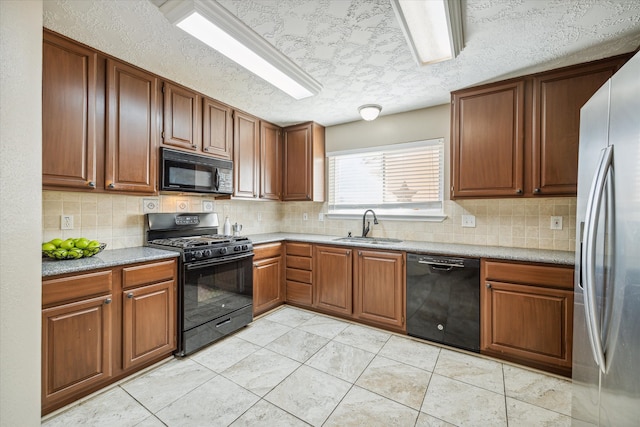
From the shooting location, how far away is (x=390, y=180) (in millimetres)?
3412

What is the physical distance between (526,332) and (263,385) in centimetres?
203

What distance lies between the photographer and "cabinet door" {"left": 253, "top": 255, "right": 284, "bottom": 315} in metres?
3.11

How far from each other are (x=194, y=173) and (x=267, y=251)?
117 centimetres

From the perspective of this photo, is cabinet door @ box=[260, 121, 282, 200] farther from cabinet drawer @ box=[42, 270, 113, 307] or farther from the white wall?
the white wall

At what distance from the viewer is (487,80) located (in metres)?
2.45

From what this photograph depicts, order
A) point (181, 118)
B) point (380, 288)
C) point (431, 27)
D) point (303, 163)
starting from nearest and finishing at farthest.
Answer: point (431, 27) → point (181, 118) → point (380, 288) → point (303, 163)

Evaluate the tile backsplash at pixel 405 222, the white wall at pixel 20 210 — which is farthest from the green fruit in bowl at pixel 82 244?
the white wall at pixel 20 210

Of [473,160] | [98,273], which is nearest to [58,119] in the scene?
[98,273]

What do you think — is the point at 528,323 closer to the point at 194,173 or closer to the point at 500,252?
the point at 500,252

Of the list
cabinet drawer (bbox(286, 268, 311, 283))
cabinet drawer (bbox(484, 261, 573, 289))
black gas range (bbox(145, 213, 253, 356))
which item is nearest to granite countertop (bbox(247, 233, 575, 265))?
cabinet drawer (bbox(484, 261, 573, 289))

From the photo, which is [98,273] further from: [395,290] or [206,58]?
[395,290]

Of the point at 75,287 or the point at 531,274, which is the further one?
the point at 531,274

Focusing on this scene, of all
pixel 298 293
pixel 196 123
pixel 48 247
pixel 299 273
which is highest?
pixel 196 123

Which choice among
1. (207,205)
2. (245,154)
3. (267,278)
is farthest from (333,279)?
(245,154)
